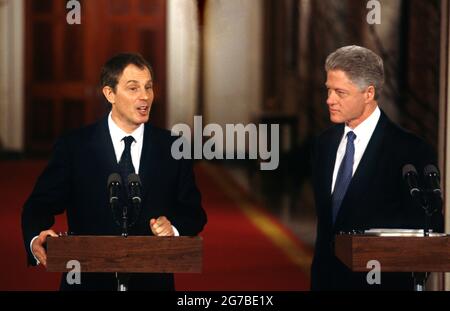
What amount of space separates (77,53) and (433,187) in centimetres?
1165

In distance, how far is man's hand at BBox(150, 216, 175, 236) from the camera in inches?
→ 114

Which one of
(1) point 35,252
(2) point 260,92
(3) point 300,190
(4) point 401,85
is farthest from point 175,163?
(2) point 260,92

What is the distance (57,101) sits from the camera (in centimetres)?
1414

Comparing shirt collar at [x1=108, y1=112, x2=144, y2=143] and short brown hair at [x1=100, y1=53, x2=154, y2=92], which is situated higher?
short brown hair at [x1=100, y1=53, x2=154, y2=92]

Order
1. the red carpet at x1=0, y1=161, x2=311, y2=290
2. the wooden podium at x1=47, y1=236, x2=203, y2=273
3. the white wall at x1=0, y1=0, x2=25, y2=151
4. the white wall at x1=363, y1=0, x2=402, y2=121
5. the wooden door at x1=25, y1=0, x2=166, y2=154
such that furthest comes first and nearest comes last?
the wooden door at x1=25, y1=0, x2=166, y2=154
the white wall at x1=0, y1=0, x2=25, y2=151
the white wall at x1=363, y1=0, x2=402, y2=121
the red carpet at x1=0, y1=161, x2=311, y2=290
the wooden podium at x1=47, y1=236, x2=203, y2=273

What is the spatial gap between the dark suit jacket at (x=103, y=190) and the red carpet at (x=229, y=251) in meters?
2.83

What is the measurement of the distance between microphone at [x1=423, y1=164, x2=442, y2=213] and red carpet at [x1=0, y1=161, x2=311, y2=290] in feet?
11.0

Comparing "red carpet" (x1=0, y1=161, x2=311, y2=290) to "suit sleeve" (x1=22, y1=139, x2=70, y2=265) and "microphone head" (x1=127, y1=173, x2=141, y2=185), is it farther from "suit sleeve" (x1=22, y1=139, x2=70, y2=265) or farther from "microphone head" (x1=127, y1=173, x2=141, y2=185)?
"microphone head" (x1=127, y1=173, x2=141, y2=185)

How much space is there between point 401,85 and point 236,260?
1522 mm

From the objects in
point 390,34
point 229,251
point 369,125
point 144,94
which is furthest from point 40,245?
point 390,34

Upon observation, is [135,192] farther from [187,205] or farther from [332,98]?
[332,98]

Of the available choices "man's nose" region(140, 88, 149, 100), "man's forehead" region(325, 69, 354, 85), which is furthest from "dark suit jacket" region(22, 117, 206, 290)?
"man's forehead" region(325, 69, 354, 85)

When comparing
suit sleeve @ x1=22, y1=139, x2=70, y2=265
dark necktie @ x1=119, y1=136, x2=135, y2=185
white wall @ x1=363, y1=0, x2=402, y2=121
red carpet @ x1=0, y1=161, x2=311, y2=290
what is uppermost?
white wall @ x1=363, y1=0, x2=402, y2=121

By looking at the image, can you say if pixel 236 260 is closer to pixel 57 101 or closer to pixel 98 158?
pixel 98 158
